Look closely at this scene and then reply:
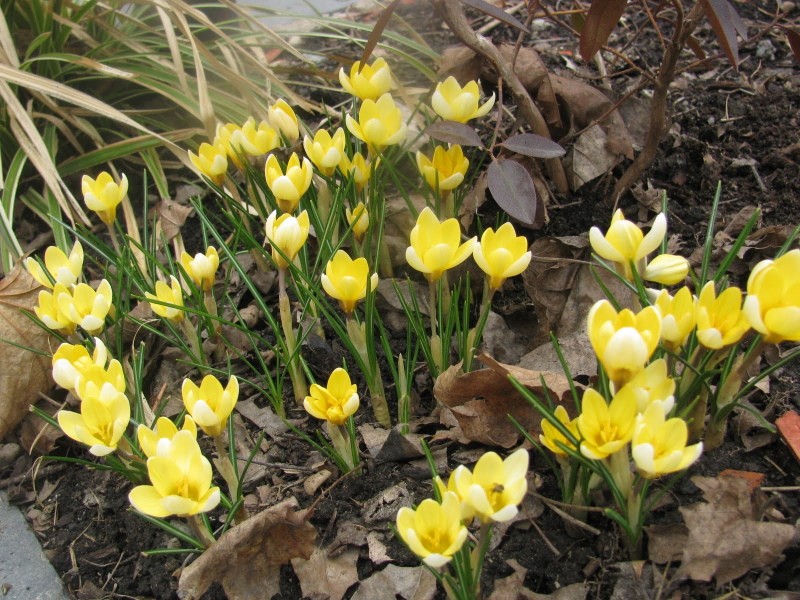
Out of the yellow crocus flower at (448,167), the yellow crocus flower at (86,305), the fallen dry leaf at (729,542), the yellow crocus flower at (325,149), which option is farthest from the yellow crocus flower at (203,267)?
the fallen dry leaf at (729,542)

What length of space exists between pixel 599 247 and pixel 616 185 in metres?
0.84

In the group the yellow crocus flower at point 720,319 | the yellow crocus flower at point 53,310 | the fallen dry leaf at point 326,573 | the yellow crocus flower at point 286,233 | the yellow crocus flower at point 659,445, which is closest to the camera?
the yellow crocus flower at point 659,445

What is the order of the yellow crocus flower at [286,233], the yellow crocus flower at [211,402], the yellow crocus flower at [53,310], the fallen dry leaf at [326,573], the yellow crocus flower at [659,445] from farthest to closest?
the yellow crocus flower at [53,310] < the yellow crocus flower at [286,233] < the fallen dry leaf at [326,573] < the yellow crocus flower at [211,402] < the yellow crocus flower at [659,445]

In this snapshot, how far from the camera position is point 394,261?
6.89 feet

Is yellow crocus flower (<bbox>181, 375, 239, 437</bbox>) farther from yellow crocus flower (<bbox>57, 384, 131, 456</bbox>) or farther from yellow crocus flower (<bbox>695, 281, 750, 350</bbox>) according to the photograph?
yellow crocus flower (<bbox>695, 281, 750, 350</bbox>)

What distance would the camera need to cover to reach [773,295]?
3.64 ft

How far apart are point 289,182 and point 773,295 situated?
3.05 ft

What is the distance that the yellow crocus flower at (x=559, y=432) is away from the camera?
4.00 feet

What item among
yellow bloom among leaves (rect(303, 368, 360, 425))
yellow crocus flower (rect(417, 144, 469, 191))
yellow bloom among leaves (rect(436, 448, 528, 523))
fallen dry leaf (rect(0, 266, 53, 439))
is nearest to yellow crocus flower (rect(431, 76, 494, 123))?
yellow crocus flower (rect(417, 144, 469, 191))

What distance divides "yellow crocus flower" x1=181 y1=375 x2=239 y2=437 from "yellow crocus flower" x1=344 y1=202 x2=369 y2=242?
1.82 feet

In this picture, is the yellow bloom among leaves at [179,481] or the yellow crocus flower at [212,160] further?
the yellow crocus flower at [212,160]

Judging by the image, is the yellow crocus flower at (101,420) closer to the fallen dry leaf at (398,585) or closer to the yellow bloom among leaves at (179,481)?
the yellow bloom among leaves at (179,481)

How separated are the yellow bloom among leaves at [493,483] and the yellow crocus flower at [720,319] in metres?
0.33

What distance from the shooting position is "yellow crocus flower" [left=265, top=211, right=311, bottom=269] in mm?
1494
